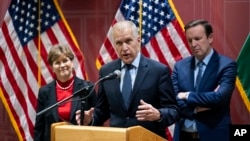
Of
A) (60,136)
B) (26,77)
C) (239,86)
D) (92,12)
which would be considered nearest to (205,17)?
(239,86)

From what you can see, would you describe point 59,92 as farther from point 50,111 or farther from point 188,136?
point 188,136

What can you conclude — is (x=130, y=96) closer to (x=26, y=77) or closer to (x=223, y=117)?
(x=223, y=117)

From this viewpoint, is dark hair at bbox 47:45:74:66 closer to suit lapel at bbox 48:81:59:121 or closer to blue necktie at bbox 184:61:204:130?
suit lapel at bbox 48:81:59:121

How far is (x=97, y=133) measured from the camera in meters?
2.26

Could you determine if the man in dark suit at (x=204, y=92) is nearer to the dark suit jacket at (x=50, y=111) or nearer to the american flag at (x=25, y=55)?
the dark suit jacket at (x=50, y=111)

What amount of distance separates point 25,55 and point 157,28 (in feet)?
4.42

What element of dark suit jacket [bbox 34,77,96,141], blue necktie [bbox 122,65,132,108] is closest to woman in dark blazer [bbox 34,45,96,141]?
dark suit jacket [bbox 34,77,96,141]

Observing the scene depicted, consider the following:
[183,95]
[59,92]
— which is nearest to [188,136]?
[183,95]

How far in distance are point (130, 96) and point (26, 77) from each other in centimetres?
204

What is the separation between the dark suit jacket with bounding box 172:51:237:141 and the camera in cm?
345

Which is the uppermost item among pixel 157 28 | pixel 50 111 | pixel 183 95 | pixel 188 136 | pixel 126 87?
pixel 157 28

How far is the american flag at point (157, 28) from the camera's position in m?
4.33

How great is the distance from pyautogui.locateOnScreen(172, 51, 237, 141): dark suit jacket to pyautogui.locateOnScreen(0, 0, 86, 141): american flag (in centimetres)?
170

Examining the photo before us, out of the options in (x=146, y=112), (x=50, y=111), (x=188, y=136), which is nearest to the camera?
(x=146, y=112)
